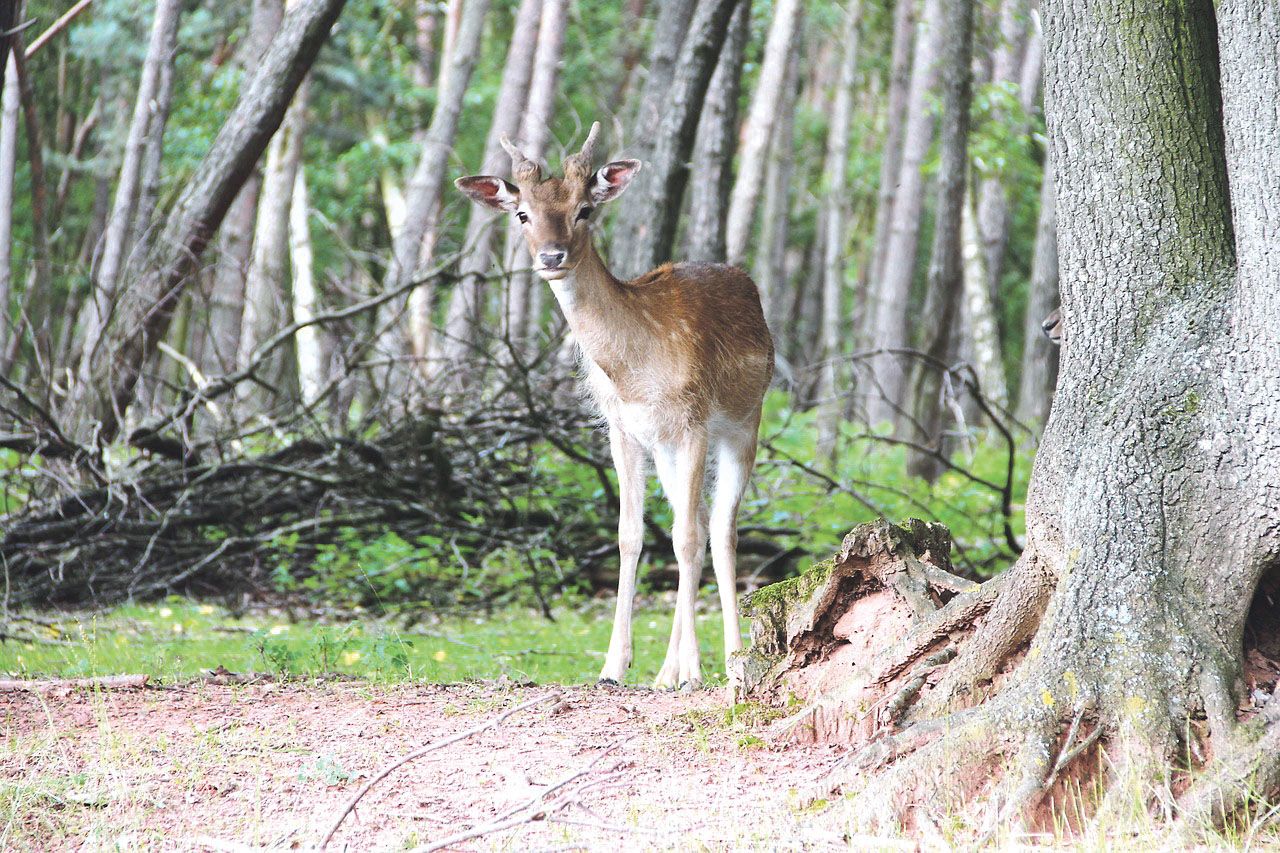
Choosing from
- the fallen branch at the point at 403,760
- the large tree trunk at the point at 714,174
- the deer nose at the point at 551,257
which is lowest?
the fallen branch at the point at 403,760

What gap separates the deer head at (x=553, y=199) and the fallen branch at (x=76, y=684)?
268 cm

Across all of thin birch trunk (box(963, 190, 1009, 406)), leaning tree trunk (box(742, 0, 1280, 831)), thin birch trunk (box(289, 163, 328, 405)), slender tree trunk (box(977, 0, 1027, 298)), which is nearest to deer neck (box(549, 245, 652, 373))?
leaning tree trunk (box(742, 0, 1280, 831))

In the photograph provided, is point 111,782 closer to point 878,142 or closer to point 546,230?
point 546,230

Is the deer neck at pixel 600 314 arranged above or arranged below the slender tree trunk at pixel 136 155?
below

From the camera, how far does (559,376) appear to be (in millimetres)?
11625

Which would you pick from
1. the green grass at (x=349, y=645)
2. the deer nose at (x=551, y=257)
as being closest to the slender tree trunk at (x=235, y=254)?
the green grass at (x=349, y=645)

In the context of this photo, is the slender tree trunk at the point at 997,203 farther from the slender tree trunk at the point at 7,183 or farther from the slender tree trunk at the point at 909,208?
the slender tree trunk at the point at 7,183

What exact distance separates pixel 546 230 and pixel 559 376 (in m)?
4.88

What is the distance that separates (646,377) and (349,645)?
2227 millimetres

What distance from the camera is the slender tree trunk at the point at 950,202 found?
12984 millimetres

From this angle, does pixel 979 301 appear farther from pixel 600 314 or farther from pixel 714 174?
pixel 600 314

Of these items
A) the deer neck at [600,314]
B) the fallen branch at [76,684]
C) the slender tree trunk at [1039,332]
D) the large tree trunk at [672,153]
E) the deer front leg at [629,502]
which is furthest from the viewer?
the slender tree trunk at [1039,332]

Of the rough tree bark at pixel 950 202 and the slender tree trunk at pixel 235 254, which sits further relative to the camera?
the slender tree trunk at pixel 235 254

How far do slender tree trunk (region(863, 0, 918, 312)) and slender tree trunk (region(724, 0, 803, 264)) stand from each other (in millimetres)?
4649
